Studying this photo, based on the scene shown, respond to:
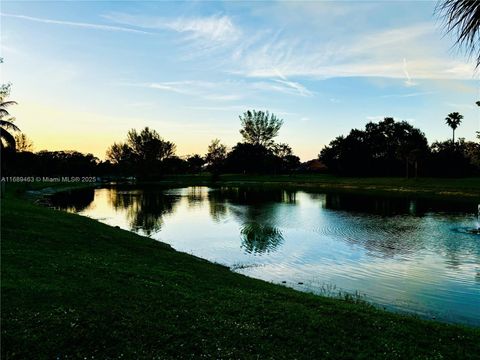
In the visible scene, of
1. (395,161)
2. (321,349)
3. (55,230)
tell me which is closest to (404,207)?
(55,230)

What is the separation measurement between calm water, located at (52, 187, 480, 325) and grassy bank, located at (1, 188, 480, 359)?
7044 millimetres

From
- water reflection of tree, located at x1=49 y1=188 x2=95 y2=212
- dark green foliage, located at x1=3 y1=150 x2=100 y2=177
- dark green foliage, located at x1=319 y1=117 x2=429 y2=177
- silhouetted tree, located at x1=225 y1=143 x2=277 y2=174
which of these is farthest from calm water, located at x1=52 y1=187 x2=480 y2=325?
silhouetted tree, located at x1=225 y1=143 x2=277 y2=174

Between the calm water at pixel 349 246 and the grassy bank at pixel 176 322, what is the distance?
7.04 meters

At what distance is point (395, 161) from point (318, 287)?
141 m

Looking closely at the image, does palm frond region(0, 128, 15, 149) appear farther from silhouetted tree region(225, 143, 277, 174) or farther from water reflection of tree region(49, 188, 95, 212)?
silhouetted tree region(225, 143, 277, 174)

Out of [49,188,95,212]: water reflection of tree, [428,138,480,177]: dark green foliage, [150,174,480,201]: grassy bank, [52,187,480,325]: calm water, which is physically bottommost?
[52,187,480,325]: calm water

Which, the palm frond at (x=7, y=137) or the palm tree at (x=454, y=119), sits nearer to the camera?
the palm frond at (x=7, y=137)

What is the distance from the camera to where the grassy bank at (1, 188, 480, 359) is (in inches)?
421

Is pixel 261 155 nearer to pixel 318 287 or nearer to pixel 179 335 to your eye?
pixel 318 287

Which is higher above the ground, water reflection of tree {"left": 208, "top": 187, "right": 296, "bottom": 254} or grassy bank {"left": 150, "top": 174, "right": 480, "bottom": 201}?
grassy bank {"left": 150, "top": 174, "right": 480, "bottom": 201}

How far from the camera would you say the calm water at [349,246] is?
907 inches

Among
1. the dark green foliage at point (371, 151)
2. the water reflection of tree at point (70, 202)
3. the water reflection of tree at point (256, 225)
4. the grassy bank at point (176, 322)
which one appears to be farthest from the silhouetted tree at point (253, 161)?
A: the grassy bank at point (176, 322)

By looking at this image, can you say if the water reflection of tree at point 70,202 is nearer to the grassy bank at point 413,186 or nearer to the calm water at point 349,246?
the calm water at point 349,246

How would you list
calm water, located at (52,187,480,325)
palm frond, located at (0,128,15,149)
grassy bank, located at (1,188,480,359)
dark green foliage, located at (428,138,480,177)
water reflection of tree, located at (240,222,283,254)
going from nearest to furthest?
grassy bank, located at (1,188,480,359) → calm water, located at (52,187,480,325) → water reflection of tree, located at (240,222,283,254) → palm frond, located at (0,128,15,149) → dark green foliage, located at (428,138,480,177)
